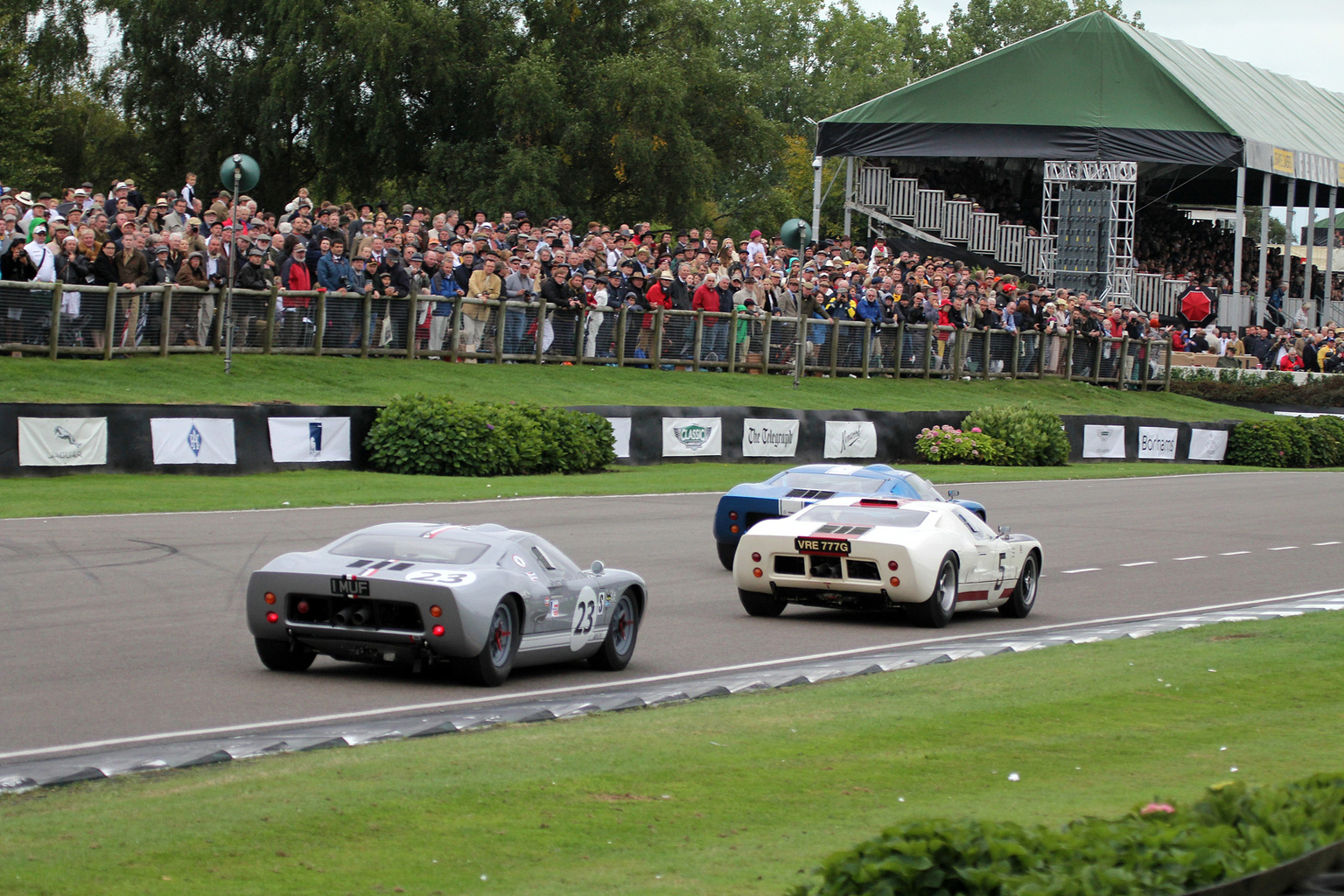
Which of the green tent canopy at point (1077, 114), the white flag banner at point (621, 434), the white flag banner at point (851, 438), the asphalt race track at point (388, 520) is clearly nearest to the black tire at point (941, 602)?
the asphalt race track at point (388, 520)

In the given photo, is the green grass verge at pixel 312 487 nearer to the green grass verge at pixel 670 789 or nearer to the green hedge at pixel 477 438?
the green hedge at pixel 477 438

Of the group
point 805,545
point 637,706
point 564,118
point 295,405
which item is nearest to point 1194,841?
point 637,706

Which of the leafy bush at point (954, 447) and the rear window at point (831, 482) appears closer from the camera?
the rear window at point (831, 482)

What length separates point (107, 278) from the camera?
23.9 meters

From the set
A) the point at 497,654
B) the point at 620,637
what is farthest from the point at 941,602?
the point at 497,654

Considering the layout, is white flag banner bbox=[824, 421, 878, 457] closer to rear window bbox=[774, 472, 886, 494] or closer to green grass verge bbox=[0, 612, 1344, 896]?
rear window bbox=[774, 472, 886, 494]

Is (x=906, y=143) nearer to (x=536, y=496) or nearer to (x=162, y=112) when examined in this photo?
(x=162, y=112)

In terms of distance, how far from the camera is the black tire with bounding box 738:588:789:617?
14.2m

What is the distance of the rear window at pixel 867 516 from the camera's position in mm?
14141

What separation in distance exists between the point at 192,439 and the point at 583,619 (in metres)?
12.7

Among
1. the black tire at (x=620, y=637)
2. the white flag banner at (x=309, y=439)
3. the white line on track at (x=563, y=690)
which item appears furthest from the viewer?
the white flag banner at (x=309, y=439)

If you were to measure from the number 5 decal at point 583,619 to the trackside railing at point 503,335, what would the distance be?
14.5 meters

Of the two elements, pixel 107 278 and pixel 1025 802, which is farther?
pixel 107 278

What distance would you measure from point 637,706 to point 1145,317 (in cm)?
4145
